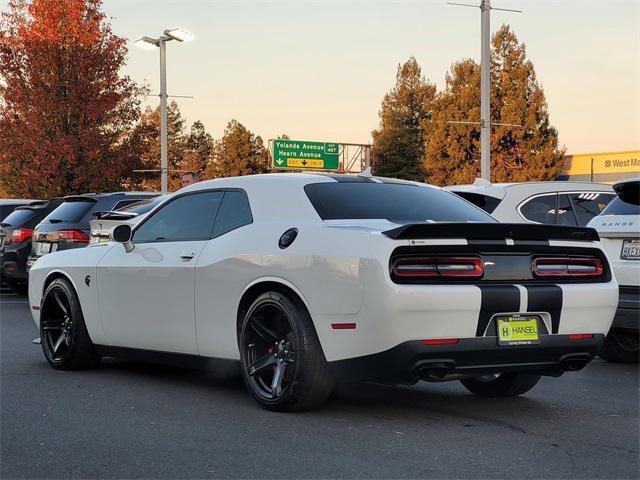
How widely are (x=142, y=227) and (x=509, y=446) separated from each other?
3545 mm

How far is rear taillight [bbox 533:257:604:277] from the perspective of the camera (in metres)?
5.89

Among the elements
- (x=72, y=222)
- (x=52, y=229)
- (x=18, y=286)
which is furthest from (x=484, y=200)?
(x=18, y=286)

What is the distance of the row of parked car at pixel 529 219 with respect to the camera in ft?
26.6

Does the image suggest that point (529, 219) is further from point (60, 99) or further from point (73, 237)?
point (60, 99)

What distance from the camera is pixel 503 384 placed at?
22.1 feet

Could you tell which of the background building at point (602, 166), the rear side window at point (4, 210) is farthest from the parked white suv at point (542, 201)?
the background building at point (602, 166)

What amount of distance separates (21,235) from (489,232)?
1131cm

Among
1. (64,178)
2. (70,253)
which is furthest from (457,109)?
(70,253)

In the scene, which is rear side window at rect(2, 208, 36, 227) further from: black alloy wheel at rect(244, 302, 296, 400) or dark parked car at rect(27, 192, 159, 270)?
black alloy wheel at rect(244, 302, 296, 400)

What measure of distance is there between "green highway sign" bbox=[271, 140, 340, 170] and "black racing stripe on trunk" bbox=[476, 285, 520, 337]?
165ft

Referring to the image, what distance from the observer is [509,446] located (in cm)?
522

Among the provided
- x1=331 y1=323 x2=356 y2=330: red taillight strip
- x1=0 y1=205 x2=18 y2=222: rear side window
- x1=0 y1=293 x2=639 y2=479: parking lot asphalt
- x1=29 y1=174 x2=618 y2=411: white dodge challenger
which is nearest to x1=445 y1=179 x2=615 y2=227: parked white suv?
x1=0 y1=293 x2=639 y2=479: parking lot asphalt

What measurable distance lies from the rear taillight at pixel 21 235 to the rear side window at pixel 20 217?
5.7 inches

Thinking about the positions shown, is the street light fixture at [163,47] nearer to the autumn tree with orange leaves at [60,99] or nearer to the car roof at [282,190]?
the autumn tree with orange leaves at [60,99]
